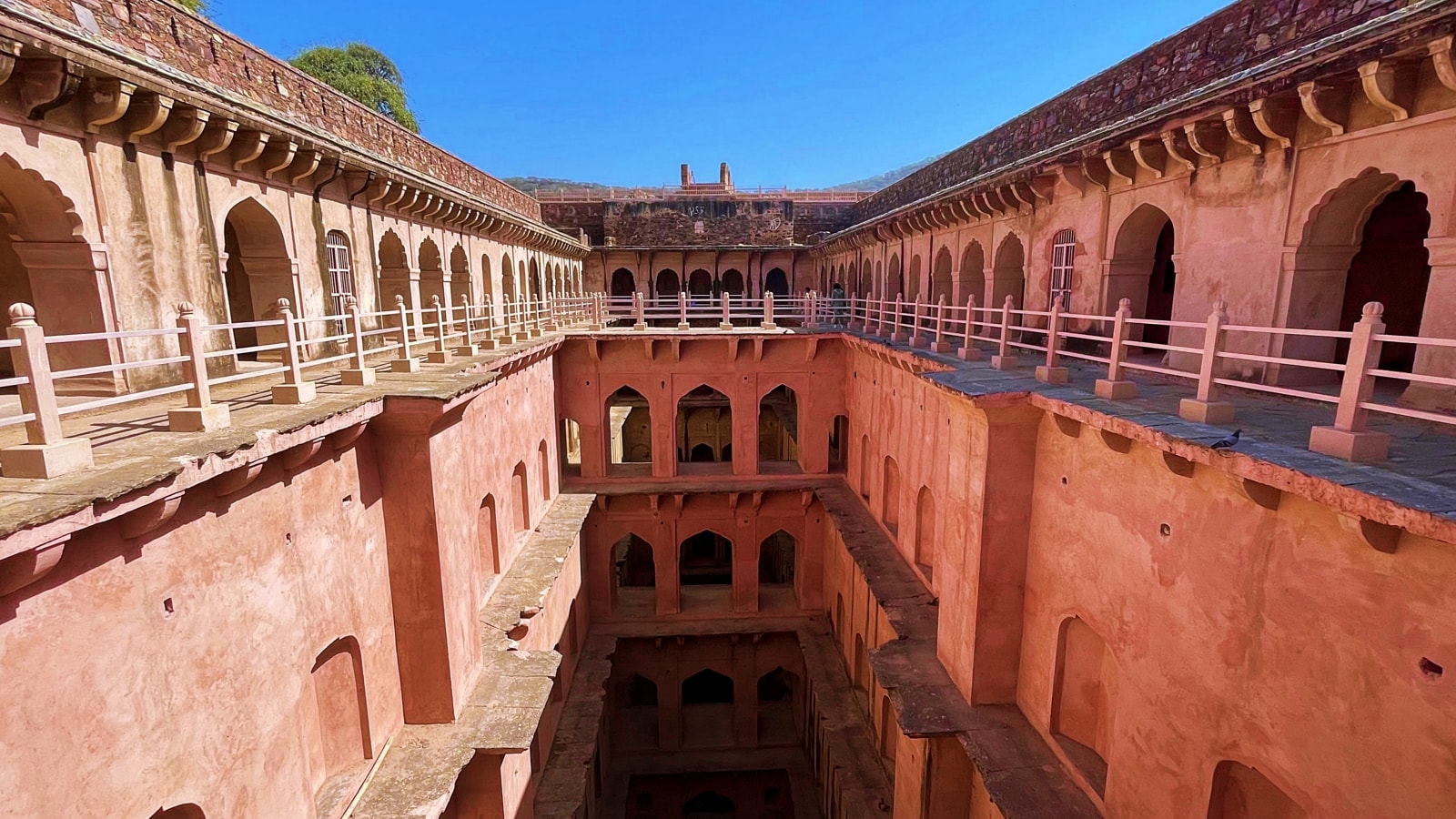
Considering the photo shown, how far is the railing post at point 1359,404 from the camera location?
4145 millimetres

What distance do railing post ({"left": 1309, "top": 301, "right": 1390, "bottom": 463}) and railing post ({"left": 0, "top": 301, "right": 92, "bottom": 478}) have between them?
7550mm

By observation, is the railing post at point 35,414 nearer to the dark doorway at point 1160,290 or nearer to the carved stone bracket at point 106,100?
the carved stone bracket at point 106,100

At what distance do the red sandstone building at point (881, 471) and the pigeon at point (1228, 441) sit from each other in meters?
0.05

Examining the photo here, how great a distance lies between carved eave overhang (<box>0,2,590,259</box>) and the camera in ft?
17.9

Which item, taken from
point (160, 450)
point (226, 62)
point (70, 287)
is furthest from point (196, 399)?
point (226, 62)

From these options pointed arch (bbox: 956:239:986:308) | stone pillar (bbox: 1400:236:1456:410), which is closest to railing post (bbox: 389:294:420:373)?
stone pillar (bbox: 1400:236:1456:410)

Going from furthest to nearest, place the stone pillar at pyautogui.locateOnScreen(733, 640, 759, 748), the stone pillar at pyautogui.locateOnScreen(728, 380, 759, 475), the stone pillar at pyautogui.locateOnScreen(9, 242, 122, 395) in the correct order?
the stone pillar at pyautogui.locateOnScreen(728, 380, 759, 475)
the stone pillar at pyautogui.locateOnScreen(733, 640, 759, 748)
the stone pillar at pyautogui.locateOnScreen(9, 242, 122, 395)

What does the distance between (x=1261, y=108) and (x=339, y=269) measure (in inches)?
464

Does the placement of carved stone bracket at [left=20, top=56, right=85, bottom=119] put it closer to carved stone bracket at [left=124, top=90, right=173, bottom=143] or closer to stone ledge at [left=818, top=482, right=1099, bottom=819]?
carved stone bracket at [left=124, top=90, right=173, bottom=143]

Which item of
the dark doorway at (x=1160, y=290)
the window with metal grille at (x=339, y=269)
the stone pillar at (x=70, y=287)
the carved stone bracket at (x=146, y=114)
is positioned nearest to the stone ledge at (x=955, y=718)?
the dark doorway at (x=1160, y=290)

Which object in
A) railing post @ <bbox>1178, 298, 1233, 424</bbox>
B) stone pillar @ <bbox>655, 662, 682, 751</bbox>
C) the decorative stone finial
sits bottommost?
stone pillar @ <bbox>655, 662, 682, 751</bbox>

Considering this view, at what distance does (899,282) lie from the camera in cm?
1862

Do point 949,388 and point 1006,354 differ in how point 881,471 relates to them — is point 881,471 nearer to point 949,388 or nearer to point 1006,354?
point 1006,354

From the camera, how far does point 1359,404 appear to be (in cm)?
430
